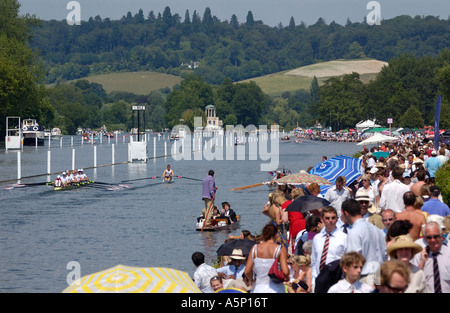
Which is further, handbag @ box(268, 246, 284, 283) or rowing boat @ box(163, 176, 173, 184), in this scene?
rowing boat @ box(163, 176, 173, 184)

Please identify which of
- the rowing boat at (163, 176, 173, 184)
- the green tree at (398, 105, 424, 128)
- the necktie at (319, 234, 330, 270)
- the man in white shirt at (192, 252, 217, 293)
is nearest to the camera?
the necktie at (319, 234, 330, 270)

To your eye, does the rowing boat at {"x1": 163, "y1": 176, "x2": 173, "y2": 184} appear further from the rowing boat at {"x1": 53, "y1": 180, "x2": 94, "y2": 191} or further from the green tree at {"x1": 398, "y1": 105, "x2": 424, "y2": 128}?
the green tree at {"x1": 398, "y1": 105, "x2": 424, "y2": 128}

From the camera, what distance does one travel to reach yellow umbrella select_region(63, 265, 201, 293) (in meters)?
9.20

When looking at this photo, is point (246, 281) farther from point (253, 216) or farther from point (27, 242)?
point (253, 216)

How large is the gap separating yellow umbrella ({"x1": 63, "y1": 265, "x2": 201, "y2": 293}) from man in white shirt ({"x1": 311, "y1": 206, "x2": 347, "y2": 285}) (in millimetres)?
2902

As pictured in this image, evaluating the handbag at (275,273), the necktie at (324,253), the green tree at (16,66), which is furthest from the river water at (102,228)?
the green tree at (16,66)

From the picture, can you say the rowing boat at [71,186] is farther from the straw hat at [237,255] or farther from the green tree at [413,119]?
the green tree at [413,119]

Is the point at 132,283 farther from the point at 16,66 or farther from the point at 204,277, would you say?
the point at 16,66

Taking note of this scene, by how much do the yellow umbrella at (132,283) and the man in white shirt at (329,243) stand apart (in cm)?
290

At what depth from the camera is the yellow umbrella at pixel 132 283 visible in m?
9.20

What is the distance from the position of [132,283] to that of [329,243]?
3856 millimetres

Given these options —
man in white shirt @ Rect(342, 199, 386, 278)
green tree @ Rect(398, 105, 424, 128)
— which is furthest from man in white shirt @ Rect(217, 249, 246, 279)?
green tree @ Rect(398, 105, 424, 128)
